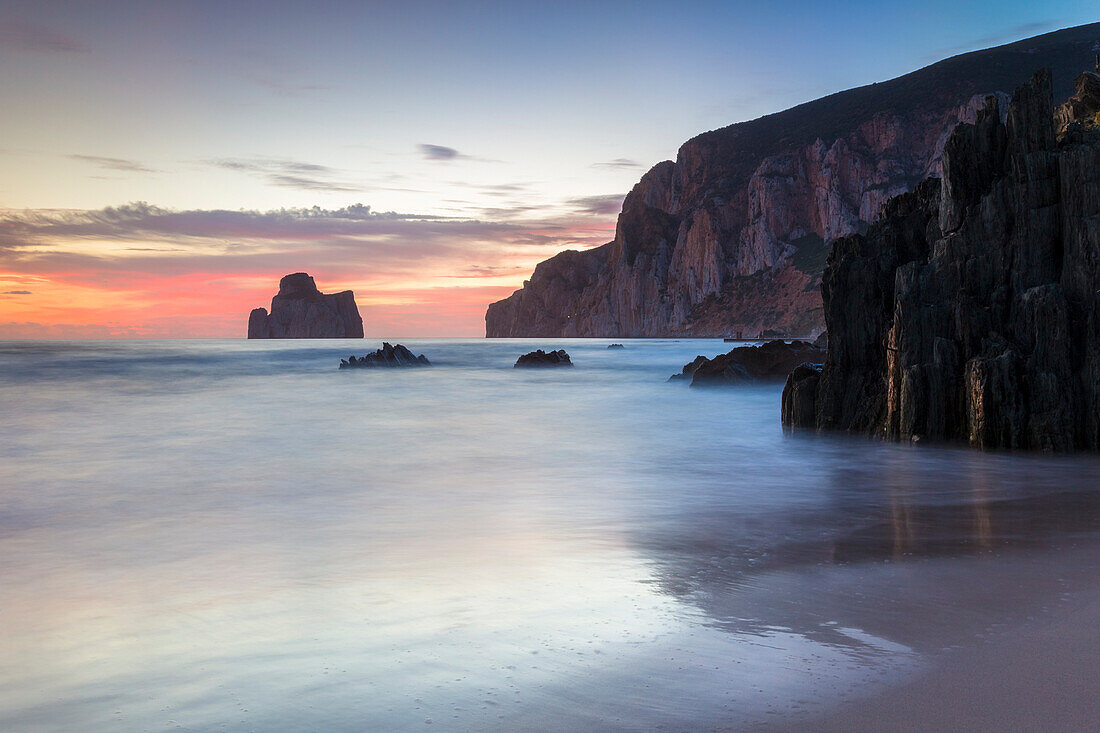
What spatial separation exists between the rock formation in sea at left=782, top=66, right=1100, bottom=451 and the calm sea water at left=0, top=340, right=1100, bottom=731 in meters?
1.01

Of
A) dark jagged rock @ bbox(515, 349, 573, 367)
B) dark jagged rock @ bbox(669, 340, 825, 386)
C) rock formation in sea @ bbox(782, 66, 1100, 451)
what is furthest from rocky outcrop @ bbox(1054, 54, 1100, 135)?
dark jagged rock @ bbox(515, 349, 573, 367)

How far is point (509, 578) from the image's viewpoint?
6852mm

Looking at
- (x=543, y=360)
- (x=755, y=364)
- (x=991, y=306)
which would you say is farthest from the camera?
(x=543, y=360)

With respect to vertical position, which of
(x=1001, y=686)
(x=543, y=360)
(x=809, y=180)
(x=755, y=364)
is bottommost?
(x=1001, y=686)

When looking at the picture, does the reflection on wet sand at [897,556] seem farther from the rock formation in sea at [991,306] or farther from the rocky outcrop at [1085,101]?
the rocky outcrop at [1085,101]

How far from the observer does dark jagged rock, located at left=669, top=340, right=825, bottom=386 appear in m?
34.1

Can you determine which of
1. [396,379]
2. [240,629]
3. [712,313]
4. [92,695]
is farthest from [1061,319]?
[712,313]

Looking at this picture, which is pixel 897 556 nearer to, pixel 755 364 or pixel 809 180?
pixel 755 364

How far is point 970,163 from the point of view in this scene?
51.1 feet

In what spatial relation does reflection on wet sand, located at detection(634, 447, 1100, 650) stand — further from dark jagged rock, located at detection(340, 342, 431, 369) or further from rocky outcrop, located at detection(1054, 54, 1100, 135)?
dark jagged rock, located at detection(340, 342, 431, 369)

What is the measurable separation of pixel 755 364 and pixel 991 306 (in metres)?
20.5

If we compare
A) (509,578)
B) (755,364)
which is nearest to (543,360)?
(755,364)

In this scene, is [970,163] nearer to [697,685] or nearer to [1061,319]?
[1061,319]

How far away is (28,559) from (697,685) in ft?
23.6
